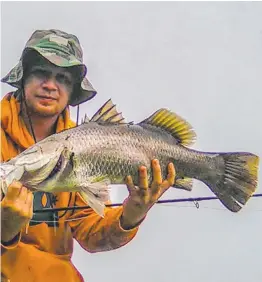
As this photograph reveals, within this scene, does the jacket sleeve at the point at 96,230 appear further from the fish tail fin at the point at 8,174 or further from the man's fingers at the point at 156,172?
the fish tail fin at the point at 8,174

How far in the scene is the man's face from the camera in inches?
71.4

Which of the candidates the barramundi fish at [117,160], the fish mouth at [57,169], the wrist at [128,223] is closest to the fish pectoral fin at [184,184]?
the barramundi fish at [117,160]

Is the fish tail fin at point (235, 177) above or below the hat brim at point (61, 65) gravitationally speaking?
below

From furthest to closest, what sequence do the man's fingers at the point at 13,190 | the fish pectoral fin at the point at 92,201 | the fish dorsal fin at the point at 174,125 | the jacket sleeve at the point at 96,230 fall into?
the jacket sleeve at the point at 96,230 < the fish dorsal fin at the point at 174,125 < the fish pectoral fin at the point at 92,201 < the man's fingers at the point at 13,190

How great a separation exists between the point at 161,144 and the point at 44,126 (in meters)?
0.28

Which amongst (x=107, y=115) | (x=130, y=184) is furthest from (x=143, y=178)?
(x=107, y=115)

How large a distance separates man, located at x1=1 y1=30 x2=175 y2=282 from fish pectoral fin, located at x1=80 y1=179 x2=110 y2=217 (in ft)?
0.29

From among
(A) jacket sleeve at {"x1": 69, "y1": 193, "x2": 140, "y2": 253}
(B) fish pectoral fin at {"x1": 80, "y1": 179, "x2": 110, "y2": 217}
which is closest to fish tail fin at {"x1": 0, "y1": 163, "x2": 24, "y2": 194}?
(B) fish pectoral fin at {"x1": 80, "y1": 179, "x2": 110, "y2": 217}

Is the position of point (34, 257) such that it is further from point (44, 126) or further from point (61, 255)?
point (44, 126)

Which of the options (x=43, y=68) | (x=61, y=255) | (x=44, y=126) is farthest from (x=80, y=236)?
(x=43, y=68)

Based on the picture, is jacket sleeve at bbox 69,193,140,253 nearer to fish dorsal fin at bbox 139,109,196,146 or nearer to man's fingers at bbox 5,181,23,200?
fish dorsal fin at bbox 139,109,196,146

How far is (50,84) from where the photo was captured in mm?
1812

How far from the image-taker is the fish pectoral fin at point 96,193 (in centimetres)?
162

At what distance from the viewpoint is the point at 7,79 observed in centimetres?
186
